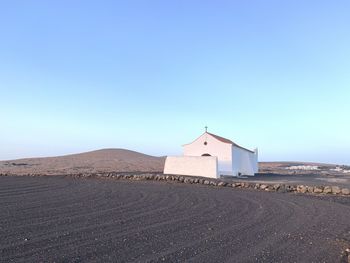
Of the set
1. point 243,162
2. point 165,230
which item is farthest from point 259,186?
point 243,162

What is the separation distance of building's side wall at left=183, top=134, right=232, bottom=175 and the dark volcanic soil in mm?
24680

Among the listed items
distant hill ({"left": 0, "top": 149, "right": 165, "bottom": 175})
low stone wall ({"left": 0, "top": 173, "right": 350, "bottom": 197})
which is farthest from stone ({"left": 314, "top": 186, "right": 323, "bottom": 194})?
distant hill ({"left": 0, "top": 149, "right": 165, "bottom": 175})

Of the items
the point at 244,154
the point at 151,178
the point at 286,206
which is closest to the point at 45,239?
the point at 286,206

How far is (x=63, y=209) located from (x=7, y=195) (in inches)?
208

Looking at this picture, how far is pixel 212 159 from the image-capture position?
3512cm

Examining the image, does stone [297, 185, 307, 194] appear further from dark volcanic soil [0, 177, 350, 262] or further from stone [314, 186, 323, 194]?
dark volcanic soil [0, 177, 350, 262]

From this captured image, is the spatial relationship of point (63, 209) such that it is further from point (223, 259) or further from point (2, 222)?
point (223, 259)

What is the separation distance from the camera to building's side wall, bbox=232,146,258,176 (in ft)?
139

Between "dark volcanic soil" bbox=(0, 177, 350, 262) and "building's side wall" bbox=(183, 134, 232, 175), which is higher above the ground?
"building's side wall" bbox=(183, 134, 232, 175)

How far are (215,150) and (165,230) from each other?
1251 inches

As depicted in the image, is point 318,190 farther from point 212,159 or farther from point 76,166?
point 76,166

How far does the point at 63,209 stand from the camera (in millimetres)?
13234

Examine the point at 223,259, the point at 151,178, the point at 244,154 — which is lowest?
the point at 223,259

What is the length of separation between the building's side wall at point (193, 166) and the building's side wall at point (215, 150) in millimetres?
5923
